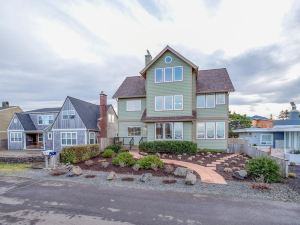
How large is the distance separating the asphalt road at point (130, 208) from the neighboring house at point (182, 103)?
1261 centimetres

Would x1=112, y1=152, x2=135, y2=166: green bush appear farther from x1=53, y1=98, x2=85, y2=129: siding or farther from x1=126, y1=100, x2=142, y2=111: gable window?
x1=53, y1=98, x2=85, y2=129: siding

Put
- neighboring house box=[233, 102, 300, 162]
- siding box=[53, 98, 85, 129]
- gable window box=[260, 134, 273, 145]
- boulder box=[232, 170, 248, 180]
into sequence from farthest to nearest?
siding box=[53, 98, 85, 129], gable window box=[260, 134, 273, 145], neighboring house box=[233, 102, 300, 162], boulder box=[232, 170, 248, 180]

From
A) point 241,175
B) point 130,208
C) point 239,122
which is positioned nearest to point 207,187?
point 241,175

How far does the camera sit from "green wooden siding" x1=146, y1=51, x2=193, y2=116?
21.5 m

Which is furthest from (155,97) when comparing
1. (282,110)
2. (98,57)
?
(282,110)

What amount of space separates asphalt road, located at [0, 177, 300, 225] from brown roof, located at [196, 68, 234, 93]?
49.7 feet

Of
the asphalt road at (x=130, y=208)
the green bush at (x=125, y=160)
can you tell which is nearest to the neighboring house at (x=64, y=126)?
the green bush at (x=125, y=160)

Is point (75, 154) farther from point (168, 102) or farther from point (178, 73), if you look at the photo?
point (178, 73)

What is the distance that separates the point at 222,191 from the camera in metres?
9.30

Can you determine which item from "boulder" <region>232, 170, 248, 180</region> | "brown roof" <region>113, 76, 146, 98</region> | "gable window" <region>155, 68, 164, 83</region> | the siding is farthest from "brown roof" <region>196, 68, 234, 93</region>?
the siding

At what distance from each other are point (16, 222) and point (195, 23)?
16.0 meters

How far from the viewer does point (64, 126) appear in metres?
29.9

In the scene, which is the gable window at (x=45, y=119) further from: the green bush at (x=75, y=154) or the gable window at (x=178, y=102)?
the gable window at (x=178, y=102)

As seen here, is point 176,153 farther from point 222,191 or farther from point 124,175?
point 222,191
